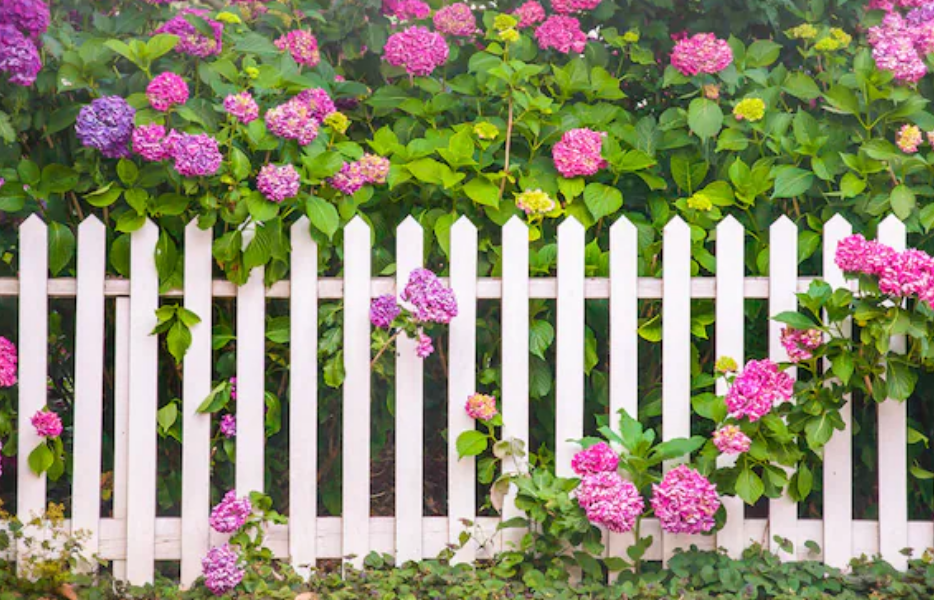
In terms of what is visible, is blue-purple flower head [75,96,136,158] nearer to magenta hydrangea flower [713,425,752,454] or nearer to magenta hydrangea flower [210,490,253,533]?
magenta hydrangea flower [210,490,253,533]

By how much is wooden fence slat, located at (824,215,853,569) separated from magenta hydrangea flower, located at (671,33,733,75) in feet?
1.90

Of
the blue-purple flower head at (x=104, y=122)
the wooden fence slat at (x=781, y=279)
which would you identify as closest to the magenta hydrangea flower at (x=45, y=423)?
the blue-purple flower head at (x=104, y=122)

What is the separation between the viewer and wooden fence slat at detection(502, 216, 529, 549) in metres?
3.14

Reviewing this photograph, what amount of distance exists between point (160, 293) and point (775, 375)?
1.75 metres

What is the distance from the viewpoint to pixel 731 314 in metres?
3.14

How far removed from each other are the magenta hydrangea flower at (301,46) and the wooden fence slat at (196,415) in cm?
62

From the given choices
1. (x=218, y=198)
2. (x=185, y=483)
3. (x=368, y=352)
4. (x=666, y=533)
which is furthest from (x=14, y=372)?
(x=666, y=533)

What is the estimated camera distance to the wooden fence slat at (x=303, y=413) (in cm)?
316

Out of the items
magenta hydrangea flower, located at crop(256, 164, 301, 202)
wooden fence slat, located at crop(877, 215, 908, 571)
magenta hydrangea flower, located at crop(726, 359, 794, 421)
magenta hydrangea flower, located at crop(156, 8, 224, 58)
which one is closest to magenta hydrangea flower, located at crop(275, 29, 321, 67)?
magenta hydrangea flower, located at crop(156, 8, 224, 58)

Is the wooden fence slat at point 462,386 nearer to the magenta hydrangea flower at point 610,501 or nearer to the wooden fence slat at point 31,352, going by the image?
the magenta hydrangea flower at point 610,501

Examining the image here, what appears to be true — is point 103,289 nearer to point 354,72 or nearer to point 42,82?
point 42,82

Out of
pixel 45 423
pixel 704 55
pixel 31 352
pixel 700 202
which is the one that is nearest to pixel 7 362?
pixel 31 352

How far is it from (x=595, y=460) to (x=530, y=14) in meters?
1.46

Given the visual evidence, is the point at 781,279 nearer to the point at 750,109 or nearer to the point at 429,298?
the point at 750,109
